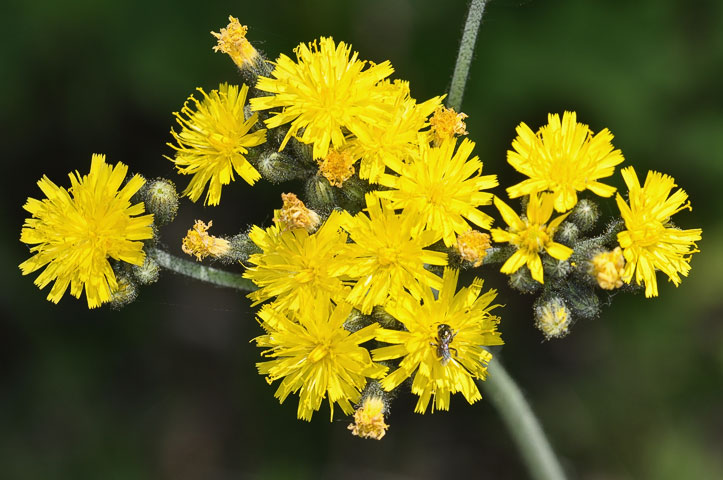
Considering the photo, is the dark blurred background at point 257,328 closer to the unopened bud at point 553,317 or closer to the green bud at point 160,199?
the green bud at point 160,199

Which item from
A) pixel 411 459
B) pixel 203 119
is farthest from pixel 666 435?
pixel 203 119

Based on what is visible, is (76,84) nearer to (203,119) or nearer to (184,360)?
(203,119)

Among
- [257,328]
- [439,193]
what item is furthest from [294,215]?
[257,328]

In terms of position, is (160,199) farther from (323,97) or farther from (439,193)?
(439,193)

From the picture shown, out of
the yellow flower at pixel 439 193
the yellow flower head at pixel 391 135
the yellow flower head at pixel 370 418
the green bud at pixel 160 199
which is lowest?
the yellow flower head at pixel 370 418

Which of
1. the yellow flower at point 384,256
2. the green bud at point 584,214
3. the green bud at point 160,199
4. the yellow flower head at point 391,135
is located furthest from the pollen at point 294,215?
the green bud at point 584,214

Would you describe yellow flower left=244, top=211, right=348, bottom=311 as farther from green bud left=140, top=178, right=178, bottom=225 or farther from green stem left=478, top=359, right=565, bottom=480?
green stem left=478, top=359, right=565, bottom=480
